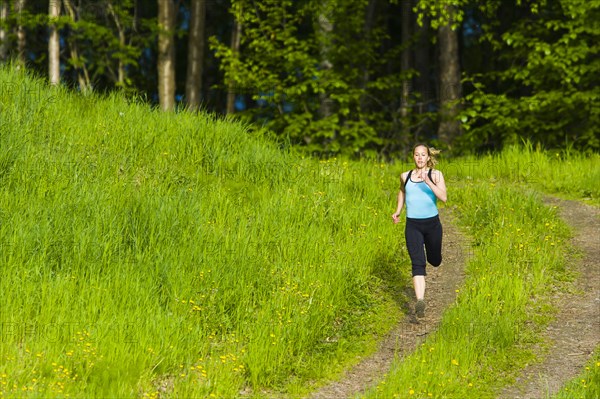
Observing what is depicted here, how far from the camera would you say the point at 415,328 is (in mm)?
9766

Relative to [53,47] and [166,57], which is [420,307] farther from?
[53,47]

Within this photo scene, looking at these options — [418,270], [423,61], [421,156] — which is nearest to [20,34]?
[423,61]

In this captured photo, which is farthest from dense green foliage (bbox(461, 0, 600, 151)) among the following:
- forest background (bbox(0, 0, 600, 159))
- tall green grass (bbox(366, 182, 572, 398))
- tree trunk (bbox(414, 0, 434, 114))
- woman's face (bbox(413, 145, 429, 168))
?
woman's face (bbox(413, 145, 429, 168))

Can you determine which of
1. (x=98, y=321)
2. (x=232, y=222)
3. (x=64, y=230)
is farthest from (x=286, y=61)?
(x=98, y=321)

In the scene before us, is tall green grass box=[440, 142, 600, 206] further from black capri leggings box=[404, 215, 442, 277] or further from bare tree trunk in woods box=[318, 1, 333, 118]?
black capri leggings box=[404, 215, 442, 277]

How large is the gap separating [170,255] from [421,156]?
278 cm

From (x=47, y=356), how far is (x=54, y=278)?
57.3 inches

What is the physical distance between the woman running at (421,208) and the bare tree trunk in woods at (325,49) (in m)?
12.1

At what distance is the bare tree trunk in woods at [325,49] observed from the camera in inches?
853

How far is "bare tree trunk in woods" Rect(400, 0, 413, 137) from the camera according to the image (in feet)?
74.4

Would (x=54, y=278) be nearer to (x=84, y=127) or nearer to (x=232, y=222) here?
(x=232, y=222)

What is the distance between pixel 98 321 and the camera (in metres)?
8.07

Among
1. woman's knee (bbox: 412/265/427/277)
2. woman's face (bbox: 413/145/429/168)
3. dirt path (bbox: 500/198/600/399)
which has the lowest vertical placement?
dirt path (bbox: 500/198/600/399)

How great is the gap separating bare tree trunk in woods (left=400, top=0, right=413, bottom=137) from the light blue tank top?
12901 mm
